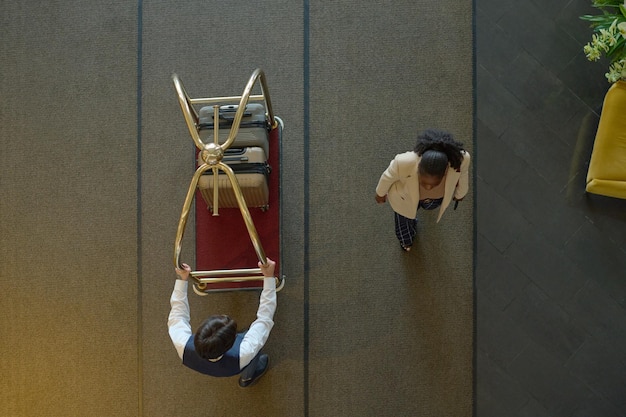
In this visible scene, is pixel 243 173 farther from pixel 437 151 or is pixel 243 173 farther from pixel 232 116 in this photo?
pixel 437 151

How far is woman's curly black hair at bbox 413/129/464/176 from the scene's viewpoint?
2.42m

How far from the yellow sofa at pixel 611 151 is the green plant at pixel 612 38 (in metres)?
0.13

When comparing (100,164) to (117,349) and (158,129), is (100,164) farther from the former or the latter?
(117,349)

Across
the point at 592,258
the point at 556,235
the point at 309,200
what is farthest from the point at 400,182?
the point at 592,258

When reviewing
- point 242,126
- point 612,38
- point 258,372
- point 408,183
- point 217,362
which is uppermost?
point 612,38

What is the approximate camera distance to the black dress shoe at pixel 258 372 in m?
3.28

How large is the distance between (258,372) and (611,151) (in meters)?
2.67

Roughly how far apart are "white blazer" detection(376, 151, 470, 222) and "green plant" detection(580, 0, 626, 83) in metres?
1.36

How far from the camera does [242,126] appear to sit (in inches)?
125


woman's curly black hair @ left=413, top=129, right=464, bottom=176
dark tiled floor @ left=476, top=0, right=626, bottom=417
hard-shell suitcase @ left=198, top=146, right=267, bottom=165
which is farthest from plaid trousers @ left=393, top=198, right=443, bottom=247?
hard-shell suitcase @ left=198, top=146, right=267, bottom=165

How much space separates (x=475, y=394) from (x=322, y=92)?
87.8 inches

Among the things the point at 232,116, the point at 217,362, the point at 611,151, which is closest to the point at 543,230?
the point at 611,151

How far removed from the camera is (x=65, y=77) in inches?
146

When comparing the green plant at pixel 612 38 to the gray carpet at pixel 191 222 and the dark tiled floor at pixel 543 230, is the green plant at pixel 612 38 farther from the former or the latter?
the gray carpet at pixel 191 222
